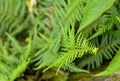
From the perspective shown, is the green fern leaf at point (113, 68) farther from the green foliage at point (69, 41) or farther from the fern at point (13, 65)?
the fern at point (13, 65)

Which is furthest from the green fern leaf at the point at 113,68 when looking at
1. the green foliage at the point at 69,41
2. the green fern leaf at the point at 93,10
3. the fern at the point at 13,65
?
the fern at the point at 13,65

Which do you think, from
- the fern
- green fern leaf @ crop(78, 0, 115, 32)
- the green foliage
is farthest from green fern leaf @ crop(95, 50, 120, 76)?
the fern

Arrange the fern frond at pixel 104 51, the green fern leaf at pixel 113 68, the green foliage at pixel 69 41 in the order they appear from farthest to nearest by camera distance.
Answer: the fern frond at pixel 104 51, the green foliage at pixel 69 41, the green fern leaf at pixel 113 68

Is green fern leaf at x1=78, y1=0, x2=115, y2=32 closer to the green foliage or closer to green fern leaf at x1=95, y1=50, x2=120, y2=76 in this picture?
the green foliage

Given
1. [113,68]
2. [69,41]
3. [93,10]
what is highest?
[93,10]

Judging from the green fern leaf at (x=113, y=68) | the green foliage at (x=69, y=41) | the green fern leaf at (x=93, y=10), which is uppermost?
the green fern leaf at (x=93, y=10)

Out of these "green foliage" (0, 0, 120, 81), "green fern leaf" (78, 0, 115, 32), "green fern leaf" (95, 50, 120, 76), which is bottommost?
"green fern leaf" (95, 50, 120, 76)

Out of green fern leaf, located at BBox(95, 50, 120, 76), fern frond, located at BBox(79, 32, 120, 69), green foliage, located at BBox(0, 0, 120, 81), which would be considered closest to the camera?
green fern leaf, located at BBox(95, 50, 120, 76)

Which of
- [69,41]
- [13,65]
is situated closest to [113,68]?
[69,41]

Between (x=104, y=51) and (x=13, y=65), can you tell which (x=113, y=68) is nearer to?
(x=104, y=51)

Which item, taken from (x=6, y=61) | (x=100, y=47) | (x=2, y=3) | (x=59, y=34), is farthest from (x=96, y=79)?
(x=2, y=3)

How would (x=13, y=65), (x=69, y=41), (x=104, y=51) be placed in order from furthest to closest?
(x=13, y=65) < (x=104, y=51) < (x=69, y=41)

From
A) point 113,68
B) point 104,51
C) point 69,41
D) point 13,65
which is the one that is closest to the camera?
point 113,68
